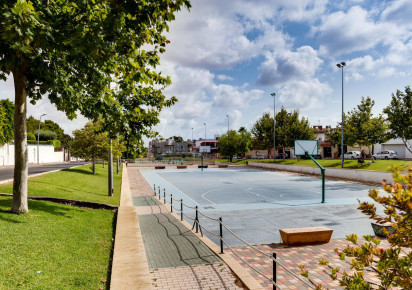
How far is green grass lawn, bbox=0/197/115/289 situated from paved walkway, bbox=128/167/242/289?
1.30 metres

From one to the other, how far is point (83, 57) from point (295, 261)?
990cm

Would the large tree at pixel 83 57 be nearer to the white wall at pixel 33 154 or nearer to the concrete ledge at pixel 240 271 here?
the concrete ledge at pixel 240 271

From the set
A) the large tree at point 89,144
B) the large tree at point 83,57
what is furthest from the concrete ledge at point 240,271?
the large tree at point 89,144

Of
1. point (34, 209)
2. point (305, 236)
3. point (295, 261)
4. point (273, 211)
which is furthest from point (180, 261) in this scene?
point (273, 211)

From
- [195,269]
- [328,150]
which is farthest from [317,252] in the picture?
[328,150]

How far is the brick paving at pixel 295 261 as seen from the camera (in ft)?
22.6

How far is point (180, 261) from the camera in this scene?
7.83 m

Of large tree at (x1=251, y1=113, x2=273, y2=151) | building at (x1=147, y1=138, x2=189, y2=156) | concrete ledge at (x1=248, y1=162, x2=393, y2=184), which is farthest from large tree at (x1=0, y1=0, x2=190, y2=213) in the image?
building at (x1=147, y1=138, x2=189, y2=156)

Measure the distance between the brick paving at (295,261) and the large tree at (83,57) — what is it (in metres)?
6.16

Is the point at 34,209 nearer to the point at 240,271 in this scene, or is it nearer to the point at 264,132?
the point at 240,271

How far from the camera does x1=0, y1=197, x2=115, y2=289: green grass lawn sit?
6.05 m

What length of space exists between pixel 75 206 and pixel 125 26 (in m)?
9.46

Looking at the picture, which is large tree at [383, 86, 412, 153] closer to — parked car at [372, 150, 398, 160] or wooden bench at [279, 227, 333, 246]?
parked car at [372, 150, 398, 160]

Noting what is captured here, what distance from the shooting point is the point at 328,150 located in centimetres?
7831
